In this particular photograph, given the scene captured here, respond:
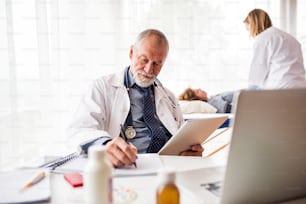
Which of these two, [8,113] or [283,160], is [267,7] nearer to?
[8,113]

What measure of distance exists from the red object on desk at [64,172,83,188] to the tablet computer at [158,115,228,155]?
38 cm

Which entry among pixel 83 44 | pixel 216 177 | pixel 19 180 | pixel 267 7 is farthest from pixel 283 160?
pixel 267 7

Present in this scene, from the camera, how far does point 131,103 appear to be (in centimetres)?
166

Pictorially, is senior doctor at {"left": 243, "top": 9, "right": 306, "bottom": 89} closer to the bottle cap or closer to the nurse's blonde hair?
the nurse's blonde hair

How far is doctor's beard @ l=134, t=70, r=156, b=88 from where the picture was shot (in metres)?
1.68

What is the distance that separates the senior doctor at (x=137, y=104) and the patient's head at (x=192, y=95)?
1346mm

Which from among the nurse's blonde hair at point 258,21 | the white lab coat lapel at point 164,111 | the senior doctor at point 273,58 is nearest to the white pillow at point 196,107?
the senior doctor at point 273,58

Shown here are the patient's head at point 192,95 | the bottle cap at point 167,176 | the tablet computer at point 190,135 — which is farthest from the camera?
the patient's head at point 192,95

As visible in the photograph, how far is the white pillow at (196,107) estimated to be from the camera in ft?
9.46

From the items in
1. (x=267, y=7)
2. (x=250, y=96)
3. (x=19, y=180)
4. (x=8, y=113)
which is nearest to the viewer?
(x=250, y=96)

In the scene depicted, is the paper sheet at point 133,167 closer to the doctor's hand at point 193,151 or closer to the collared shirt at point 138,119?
the doctor's hand at point 193,151

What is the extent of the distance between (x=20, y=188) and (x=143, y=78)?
2.93 feet

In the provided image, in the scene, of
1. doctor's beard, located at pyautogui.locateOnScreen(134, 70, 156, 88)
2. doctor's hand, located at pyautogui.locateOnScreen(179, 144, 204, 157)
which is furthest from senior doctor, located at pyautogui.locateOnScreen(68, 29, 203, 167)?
doctor's hand, located at pyautogui.locateOnScreen(179, 144, 204, 157)

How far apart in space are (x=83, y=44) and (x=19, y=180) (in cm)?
212
